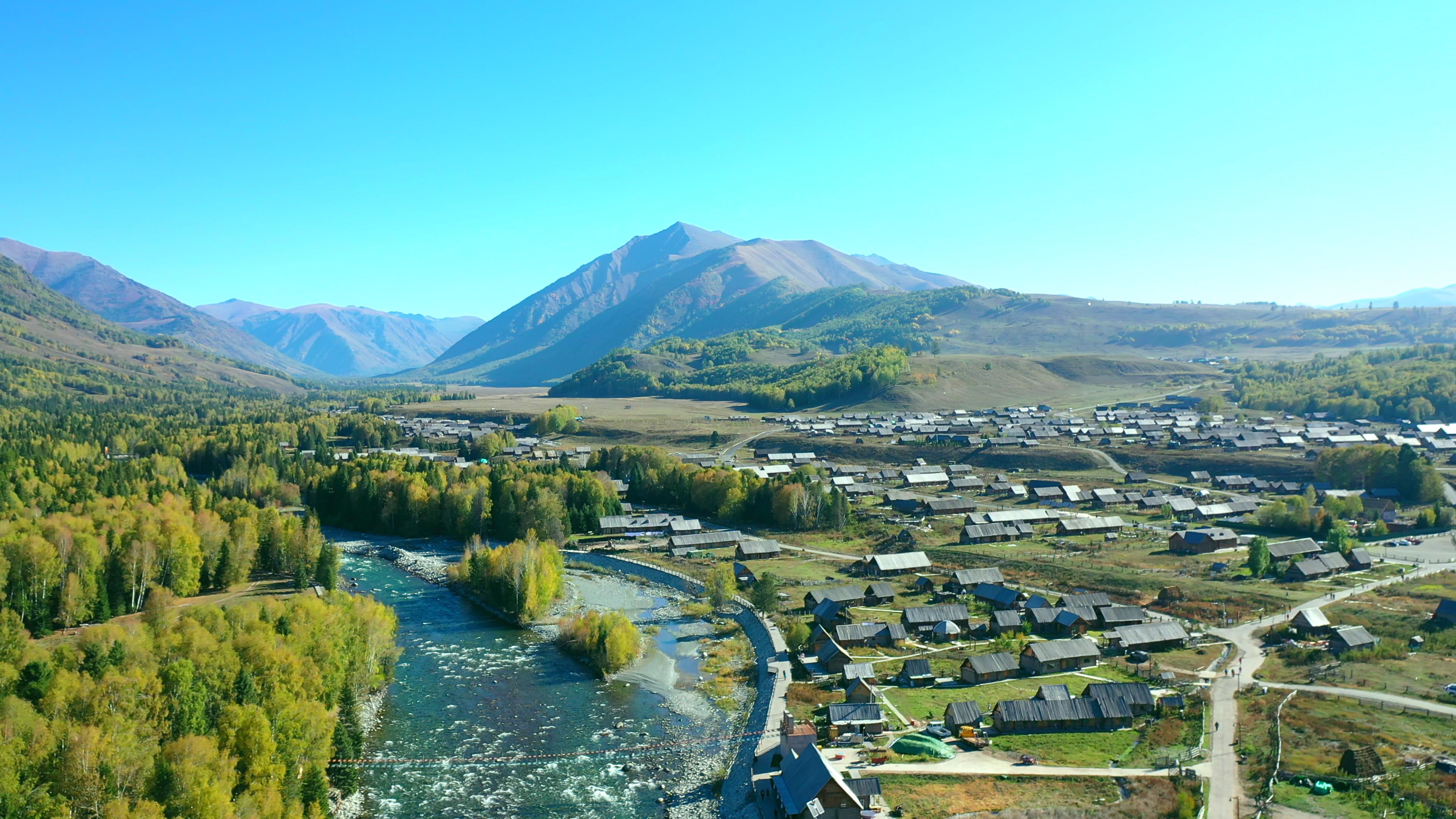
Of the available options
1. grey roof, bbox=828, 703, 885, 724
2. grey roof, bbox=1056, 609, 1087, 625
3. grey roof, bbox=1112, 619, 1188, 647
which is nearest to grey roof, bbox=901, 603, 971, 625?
grey roof, bbox=1056, 609, 1087, 625

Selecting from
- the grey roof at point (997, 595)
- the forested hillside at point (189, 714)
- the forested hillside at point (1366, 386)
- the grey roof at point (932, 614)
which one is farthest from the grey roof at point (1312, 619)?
the forested hillside at point (1366, 386)

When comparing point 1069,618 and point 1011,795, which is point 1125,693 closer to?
point 1011,795

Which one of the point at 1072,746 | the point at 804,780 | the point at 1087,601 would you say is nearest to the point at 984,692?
the point at 1072,746

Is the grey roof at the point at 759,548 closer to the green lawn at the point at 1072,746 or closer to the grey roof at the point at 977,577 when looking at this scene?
the grey roof at the point at 977,577

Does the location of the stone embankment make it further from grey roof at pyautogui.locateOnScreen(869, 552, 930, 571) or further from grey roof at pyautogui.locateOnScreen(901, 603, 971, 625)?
grey roof at pyautogui.locateOnScreen(869, 552, 930, 571)

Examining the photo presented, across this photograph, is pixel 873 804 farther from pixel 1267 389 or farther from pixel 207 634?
pixel 1267 389

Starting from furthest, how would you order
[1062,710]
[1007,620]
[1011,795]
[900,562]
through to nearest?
[900,562] < [1007,620] < [1062,710] < [1011,795]
